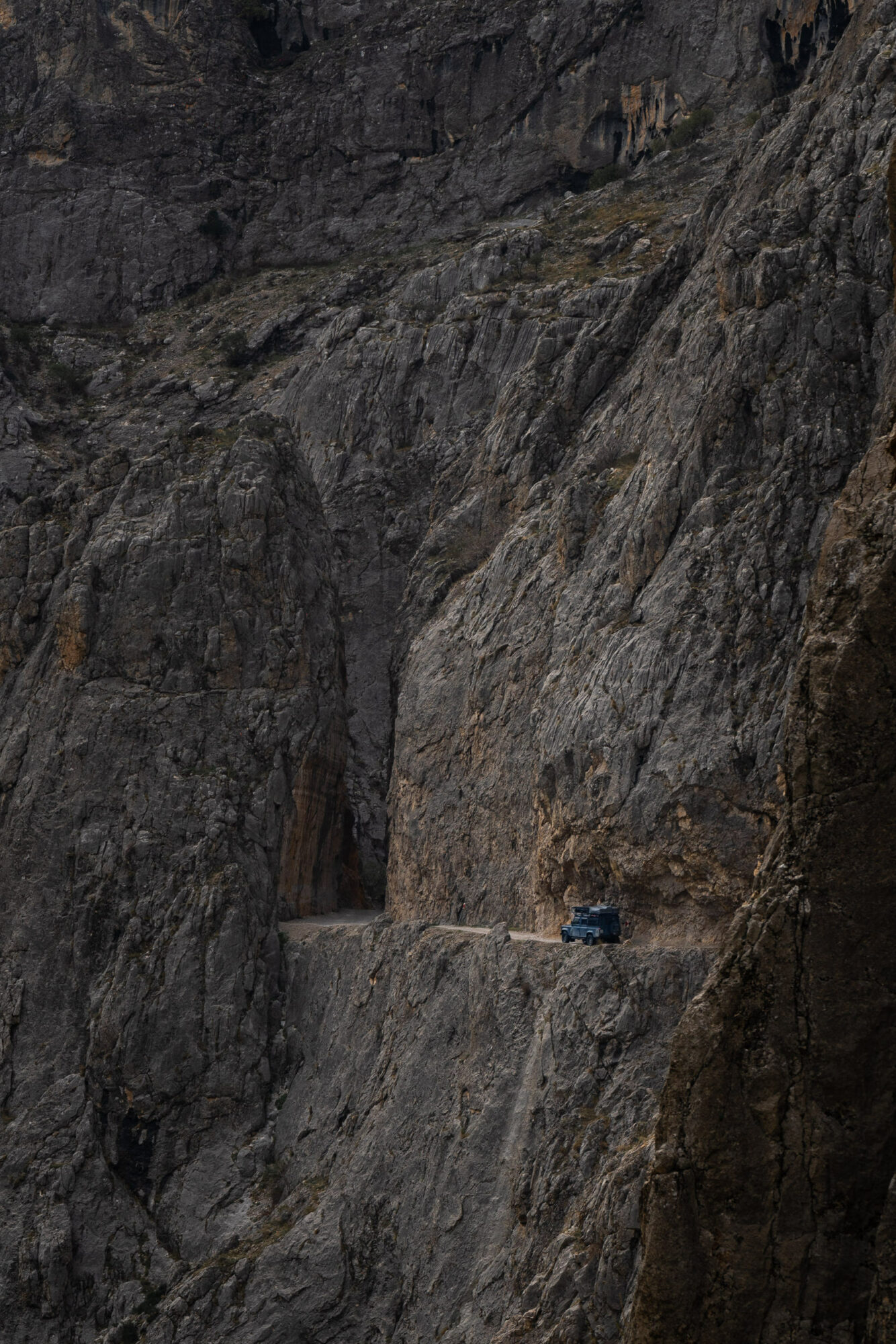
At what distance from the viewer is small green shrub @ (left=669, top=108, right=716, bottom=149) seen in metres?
66.0

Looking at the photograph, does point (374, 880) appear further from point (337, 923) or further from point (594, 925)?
point (594, 925)

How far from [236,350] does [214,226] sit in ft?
40.5

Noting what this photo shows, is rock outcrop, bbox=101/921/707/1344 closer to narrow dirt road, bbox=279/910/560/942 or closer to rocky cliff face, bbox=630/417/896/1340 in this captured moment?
narrow dirt road, bbox=279/910/560/942

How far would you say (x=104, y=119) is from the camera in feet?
265

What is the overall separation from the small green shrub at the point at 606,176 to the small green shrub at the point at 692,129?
2.71 meters

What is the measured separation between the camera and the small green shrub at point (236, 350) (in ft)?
229

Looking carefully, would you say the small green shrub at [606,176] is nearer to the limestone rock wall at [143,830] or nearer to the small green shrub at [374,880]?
the limestone rock wall at [143,830]

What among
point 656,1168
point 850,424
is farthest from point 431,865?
point 656,1168

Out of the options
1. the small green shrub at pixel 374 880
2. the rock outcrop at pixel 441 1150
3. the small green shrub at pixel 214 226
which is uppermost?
the small green shrub at pixel 214 226

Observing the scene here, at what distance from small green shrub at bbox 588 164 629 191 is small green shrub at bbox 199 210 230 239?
20982mm

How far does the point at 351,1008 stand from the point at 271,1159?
4877mm

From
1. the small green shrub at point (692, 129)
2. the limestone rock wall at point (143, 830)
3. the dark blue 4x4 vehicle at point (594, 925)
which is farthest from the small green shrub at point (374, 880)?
the small green shrub at point (692, 129)

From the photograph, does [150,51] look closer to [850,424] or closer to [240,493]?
[240,493]

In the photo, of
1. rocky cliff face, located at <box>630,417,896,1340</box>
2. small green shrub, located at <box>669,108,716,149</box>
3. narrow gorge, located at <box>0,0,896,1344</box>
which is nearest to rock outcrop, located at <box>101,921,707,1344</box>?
narrow gorge, located at <box>0,0,896,1344</box>
